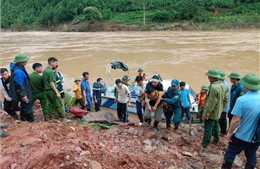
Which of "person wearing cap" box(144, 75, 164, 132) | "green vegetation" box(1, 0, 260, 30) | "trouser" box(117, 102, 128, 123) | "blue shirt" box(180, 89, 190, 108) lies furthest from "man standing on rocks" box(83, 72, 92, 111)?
"green vegetation" box(1, 0, 260, 30)

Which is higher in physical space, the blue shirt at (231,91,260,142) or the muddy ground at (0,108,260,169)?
the blue shirt at (231,91,260,142)

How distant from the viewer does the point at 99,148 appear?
13.5 feet

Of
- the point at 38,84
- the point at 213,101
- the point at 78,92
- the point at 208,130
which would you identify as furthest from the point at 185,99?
the point at 38,84

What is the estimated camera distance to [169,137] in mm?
5148

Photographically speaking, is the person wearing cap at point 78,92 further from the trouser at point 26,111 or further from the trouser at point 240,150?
the trouser at point 240,150

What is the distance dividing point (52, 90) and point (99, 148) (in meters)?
2.01

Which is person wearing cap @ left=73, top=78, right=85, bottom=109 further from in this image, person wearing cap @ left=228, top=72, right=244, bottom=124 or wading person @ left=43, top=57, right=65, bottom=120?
person wearing cap @ left=228, top=72, right=244, bottom=124

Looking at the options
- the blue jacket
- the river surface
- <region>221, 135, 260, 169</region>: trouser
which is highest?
the blue jacket

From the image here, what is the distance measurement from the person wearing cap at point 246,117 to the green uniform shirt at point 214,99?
2.96 feet

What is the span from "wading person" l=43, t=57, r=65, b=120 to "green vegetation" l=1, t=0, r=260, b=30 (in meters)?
38.1

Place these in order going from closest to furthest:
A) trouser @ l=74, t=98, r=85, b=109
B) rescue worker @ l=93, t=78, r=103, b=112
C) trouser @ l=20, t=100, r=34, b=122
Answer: trouser @ l=20, t=100, r=34, b=122 → trouser @ l=74, t=98, r=85, b=109 → rescue worker @ l=93, t=78, r=103, b=112

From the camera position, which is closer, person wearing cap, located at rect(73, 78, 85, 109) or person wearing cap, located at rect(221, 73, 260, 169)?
person wearing cap, located at rect(221, 73, 260, 169)

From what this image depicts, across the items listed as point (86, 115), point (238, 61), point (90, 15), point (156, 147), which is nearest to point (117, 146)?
point (156, 147)

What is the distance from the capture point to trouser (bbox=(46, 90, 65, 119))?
553cm
